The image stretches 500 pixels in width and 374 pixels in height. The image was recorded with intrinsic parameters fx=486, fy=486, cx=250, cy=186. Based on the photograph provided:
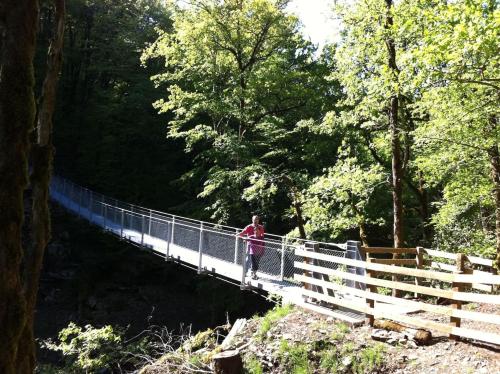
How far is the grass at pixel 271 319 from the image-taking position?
678 centimetres

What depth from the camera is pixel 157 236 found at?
1314cm

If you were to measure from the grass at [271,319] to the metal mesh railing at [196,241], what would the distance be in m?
0.88

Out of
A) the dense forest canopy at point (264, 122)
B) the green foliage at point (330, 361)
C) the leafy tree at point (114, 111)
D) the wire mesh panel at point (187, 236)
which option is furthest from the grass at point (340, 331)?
the leafy tree at point (114, 111)

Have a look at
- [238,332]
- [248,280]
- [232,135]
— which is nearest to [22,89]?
[238,332]

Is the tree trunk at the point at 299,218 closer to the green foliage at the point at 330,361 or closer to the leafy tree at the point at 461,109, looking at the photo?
the leafy tree at the point at 461,109

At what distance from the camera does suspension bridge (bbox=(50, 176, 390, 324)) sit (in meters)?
7.66

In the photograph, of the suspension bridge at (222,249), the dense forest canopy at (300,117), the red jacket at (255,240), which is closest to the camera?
the suspension bridge at (222,249)

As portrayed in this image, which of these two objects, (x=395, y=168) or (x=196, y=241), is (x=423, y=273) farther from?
(x=196, y=241)

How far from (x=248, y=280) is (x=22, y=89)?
21.4 feet

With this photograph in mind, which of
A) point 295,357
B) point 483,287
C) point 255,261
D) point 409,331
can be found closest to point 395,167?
point 483,287

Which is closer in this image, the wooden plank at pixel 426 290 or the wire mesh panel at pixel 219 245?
the wooden plank at pixel 426 290

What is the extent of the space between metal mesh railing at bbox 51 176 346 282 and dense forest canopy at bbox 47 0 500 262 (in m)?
1.68

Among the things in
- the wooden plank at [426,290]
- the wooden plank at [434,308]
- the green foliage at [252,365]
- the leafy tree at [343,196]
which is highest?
the leafy tree at [343,196]

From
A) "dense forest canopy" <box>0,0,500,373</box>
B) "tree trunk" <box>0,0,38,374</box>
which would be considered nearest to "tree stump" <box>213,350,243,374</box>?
"dense forest canopy" <box>0,0,500,373</box>
